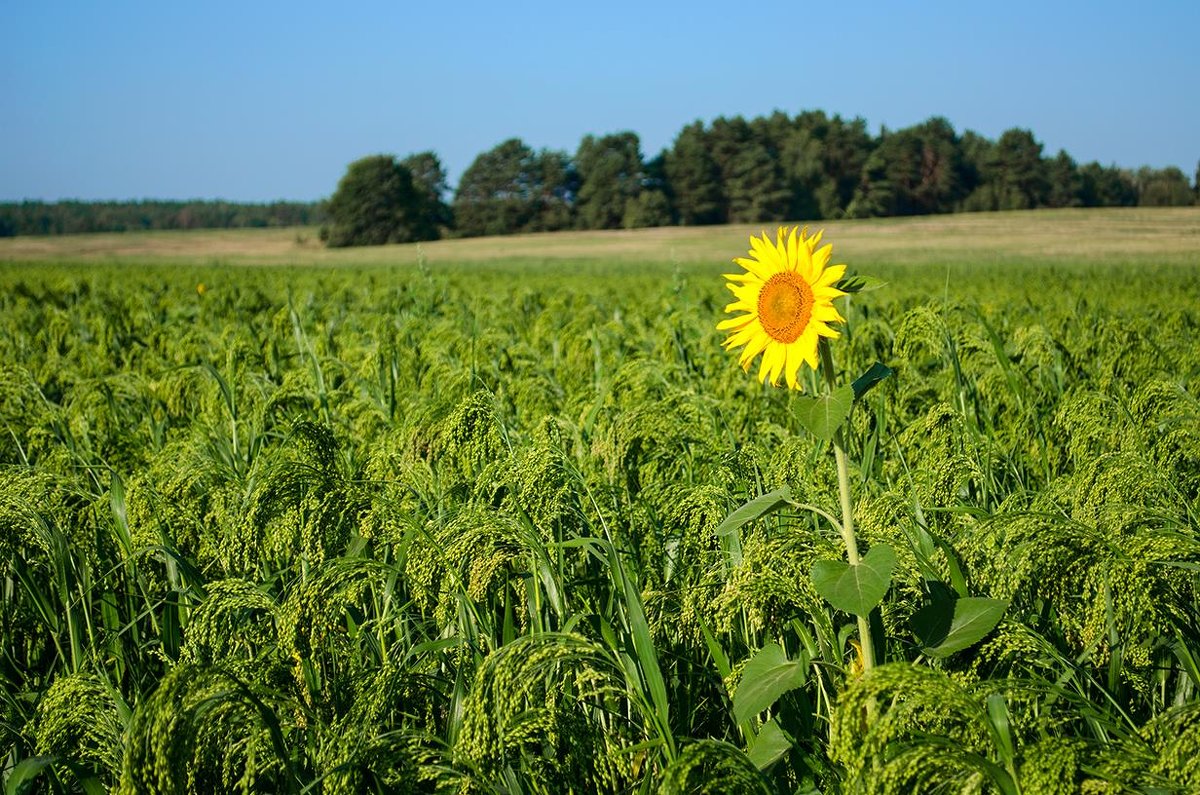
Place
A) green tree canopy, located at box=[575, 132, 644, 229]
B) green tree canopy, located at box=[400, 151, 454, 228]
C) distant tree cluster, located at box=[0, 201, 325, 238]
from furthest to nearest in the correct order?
distant tree cluster, located at box=[0, 201, 325, 238]
green tree canopy, located at box=[400, 151, 454, 228]
green tree canopy, located at box=[575, 132, 644, 229]

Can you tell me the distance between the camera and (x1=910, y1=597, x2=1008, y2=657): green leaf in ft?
6.06

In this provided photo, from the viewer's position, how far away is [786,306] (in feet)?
6.87

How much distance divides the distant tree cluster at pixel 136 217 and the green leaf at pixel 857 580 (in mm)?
129969

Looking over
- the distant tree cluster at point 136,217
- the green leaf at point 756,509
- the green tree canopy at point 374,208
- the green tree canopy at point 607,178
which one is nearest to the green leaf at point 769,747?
the green leaf at point 756,509

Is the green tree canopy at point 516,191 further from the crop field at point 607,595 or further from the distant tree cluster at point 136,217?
the crop field at point 607,595

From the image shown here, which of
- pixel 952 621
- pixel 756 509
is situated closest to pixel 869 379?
pixel 756 509

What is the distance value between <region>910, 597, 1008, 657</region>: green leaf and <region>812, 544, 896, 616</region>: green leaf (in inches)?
7.8

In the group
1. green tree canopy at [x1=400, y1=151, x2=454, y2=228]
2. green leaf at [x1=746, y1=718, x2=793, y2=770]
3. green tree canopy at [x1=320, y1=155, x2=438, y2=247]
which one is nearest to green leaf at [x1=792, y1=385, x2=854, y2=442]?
green leaf at [x1=746, y1=718, x2=793, y2=770]

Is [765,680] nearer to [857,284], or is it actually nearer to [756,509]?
[756,509]

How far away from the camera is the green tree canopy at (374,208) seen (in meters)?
71.4

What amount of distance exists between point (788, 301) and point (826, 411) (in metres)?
0.30

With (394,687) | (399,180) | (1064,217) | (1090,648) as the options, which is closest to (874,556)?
(1090,648)

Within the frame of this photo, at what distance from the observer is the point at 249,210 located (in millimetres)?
162625

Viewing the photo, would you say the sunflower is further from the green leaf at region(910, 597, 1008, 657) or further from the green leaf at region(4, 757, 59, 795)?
the green leaf at region(4, 757, 59, 795)
